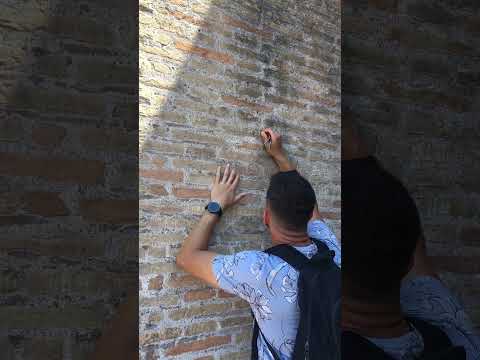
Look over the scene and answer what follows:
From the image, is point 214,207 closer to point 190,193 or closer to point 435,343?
point 190,193

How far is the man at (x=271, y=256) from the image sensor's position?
2295 mm

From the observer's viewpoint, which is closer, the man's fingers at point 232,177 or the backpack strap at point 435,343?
the backpack strap at point 435,343

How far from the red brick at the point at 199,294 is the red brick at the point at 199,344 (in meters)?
0.19

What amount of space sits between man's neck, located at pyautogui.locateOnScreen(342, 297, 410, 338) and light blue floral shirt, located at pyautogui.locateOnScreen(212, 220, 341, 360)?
61 centimetres

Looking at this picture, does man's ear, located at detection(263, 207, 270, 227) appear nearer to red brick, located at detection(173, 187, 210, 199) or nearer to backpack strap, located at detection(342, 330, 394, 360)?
red brick, located at detection(173, 187, 210, 199)

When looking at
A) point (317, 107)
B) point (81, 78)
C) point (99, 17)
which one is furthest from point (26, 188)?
point (317, 107)

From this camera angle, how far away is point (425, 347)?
182 centimetres

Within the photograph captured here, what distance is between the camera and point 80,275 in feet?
8.54

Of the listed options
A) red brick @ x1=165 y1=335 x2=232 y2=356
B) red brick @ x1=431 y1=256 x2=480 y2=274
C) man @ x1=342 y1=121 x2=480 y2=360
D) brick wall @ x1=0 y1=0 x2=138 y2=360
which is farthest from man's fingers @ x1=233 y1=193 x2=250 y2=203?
red brick @ x1=431 y1=256 x2=480 y2=274

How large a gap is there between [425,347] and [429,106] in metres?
2.39

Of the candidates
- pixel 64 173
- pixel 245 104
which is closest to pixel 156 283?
pixel 64 173

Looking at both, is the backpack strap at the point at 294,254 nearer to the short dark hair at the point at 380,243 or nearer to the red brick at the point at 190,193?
the red brick at the point at 190,193

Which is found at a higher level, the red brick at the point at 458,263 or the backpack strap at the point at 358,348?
the backpack strap at the point at 358,348

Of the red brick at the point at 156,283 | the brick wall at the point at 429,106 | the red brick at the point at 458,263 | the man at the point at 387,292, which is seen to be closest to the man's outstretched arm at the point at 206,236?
the red brick at the point at 156,283
